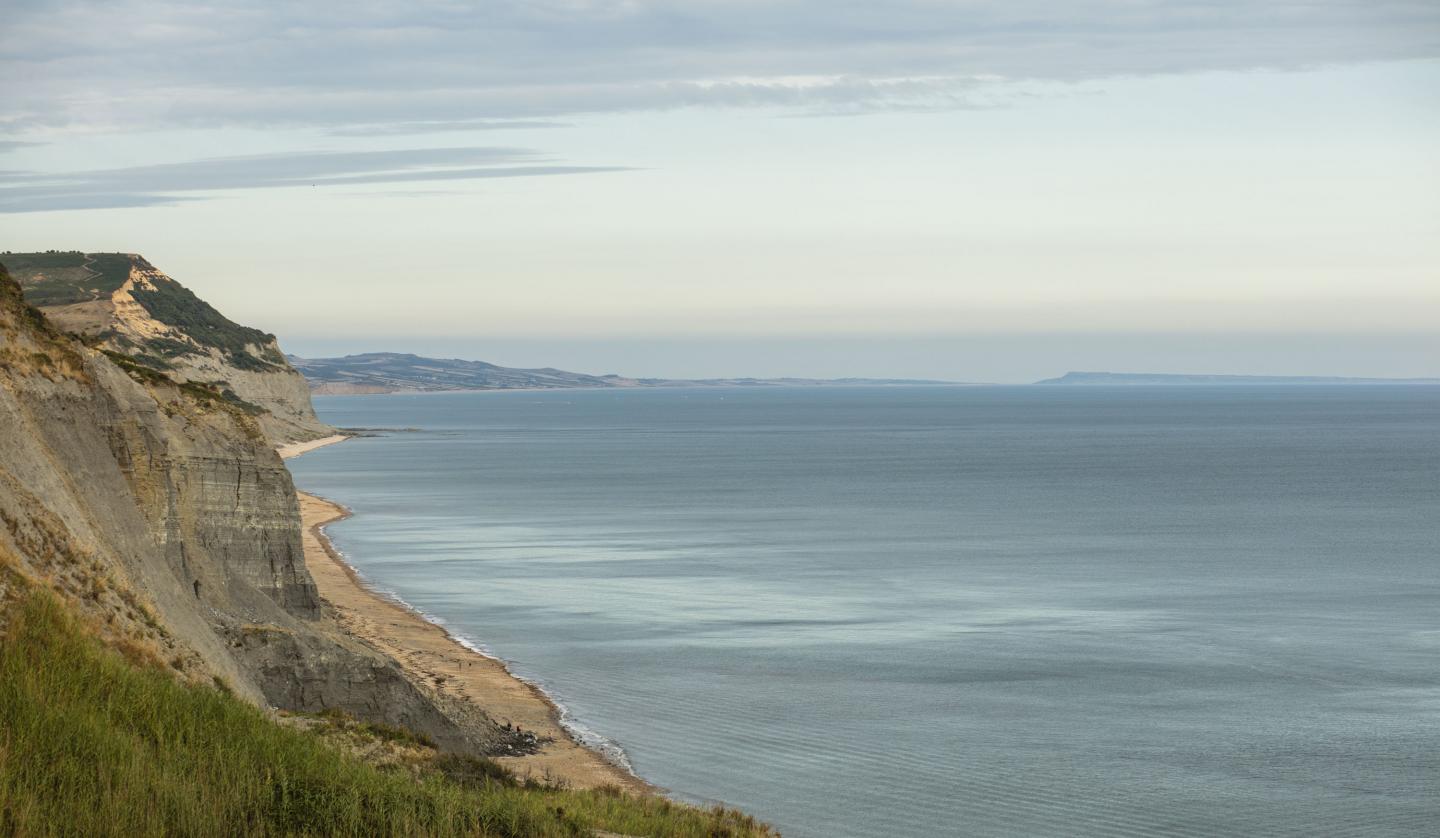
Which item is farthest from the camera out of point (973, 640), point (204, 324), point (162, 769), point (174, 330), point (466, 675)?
point (204, 324)

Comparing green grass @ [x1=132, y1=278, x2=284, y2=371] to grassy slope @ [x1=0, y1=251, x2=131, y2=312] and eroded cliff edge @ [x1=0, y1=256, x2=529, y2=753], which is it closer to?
Answer: grassy slope @ [x1=0, y1=251, x2=131, y2=312]

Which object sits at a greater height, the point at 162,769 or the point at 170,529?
the point at 170,529

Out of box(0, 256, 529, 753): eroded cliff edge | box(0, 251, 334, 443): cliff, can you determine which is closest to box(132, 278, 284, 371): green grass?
box(0, 251, 334, 443): cliff

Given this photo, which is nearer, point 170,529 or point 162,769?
point 162,769

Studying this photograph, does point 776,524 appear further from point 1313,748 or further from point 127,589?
point 127,589

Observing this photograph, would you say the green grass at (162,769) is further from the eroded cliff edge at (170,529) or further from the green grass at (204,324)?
the green grass at (204,324)

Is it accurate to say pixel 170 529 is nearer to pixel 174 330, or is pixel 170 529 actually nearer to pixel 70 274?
pixel 174 330

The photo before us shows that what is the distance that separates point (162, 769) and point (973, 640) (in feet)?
110

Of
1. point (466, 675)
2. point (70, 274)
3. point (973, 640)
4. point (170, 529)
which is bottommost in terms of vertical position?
point (466, 675)

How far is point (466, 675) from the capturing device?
125 feet

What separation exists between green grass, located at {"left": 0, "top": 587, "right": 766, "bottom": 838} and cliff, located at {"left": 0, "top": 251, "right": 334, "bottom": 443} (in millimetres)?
116629

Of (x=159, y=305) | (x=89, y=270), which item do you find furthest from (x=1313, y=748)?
(x=89, y=270)

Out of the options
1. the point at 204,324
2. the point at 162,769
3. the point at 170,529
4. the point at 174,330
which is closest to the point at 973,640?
the point at 170,529

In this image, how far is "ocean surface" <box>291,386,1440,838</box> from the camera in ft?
93.9
